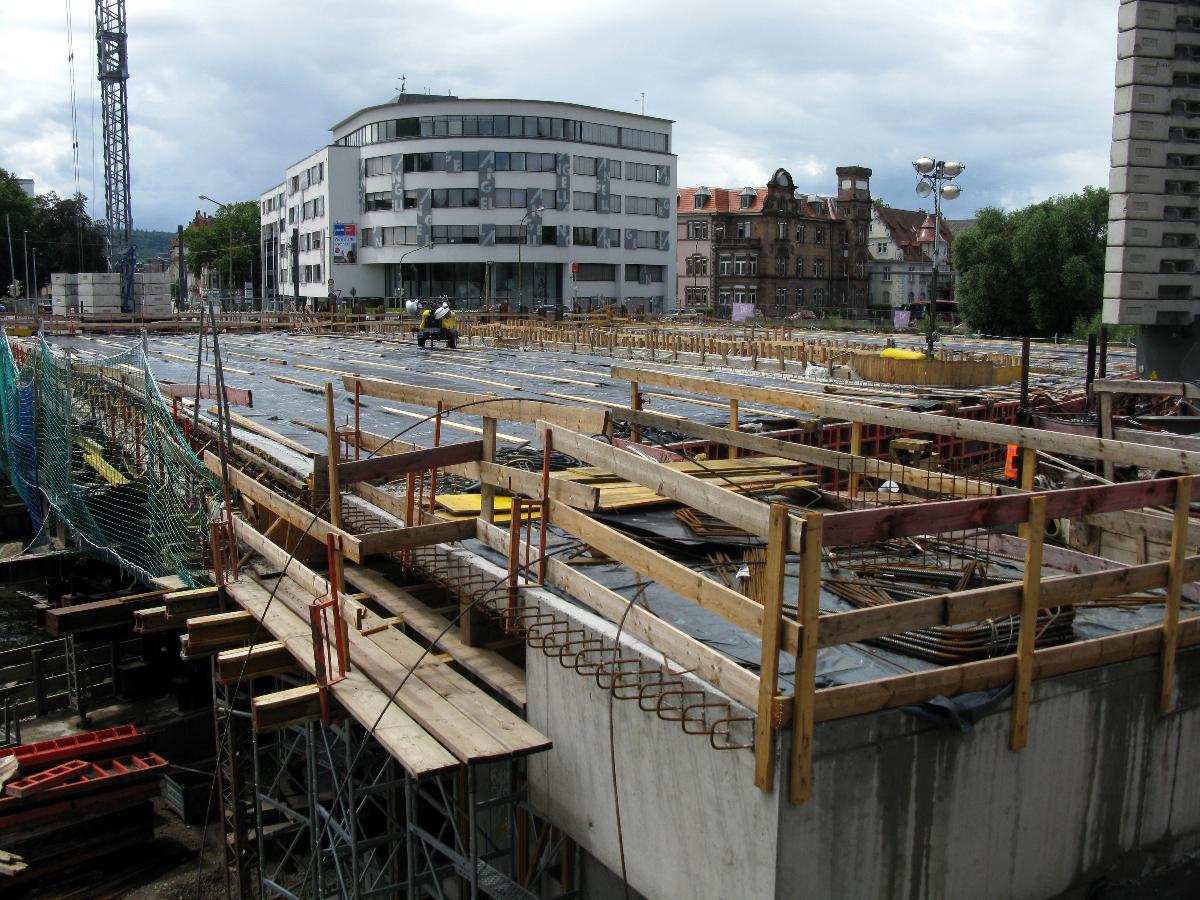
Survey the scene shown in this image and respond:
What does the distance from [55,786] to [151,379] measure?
4.77 metres

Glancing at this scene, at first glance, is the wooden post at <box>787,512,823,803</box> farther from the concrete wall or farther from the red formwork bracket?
the red formwork bracket

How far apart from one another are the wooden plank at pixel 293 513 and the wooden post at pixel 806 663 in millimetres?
3934

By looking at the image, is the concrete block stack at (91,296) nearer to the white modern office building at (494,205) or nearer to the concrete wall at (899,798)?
the white modern office building at (494,205)

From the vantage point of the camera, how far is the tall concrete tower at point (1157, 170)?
24.3 metres

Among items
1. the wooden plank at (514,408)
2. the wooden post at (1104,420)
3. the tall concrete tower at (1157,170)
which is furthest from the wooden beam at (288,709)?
the tall concrete tower at (1157,170)

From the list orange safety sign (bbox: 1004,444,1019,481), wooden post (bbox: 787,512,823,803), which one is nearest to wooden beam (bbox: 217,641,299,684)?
wooden post (bbox: 787,512,823,803)

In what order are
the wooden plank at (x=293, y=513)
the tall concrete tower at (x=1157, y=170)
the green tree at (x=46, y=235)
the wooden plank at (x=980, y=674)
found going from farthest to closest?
the green tree at (x=46, y=235)
the tall concrete tower at (x=1157, y=170)
the wooden plank at (x=293, y=513)
the wooden plank at (x=980, y=674)

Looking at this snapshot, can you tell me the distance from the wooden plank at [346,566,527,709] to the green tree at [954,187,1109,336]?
64.9 metres

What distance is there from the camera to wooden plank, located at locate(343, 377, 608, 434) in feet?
26.9

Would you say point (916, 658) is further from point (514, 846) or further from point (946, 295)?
point (946, 295)

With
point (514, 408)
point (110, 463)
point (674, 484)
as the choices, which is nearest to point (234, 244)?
point (110, 463)

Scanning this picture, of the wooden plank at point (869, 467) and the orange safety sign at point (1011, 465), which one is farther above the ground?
the wooden plank at point (869, 467)

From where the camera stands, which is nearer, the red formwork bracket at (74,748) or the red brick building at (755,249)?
the red formwork bracket at (74,748)

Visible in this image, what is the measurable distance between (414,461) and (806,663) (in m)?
4.39
